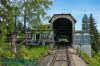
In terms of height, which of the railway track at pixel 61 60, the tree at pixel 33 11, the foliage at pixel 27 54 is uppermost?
the tree at pixel 33 11

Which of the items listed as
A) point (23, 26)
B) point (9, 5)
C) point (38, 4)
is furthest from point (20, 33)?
point (9, 5)

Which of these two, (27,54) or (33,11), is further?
(33,11)

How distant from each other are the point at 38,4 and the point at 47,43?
27.2ft

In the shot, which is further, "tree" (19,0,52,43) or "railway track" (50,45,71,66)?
"tree" (19,0,52,43)

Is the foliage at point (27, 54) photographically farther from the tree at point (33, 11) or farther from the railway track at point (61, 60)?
the tree at point (33, 11)

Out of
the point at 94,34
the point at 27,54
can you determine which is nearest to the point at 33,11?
the point at 27,54

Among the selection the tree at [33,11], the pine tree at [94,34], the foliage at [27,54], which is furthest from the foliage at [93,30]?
the foliage at [27,54]

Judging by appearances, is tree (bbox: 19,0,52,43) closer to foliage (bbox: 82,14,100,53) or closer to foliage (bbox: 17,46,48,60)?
foliage (bbox: 17,46,48,60)

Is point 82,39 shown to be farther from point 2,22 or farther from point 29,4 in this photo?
point 2,22

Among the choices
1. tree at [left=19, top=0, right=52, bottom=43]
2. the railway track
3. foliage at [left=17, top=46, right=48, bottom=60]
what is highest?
tree at [left=19, top=0, right=52, bottom=43]

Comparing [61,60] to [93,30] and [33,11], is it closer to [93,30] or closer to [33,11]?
[33,11]

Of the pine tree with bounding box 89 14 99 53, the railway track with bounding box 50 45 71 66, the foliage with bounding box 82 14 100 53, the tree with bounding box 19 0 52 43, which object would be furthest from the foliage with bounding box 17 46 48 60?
the pine tree with bounding box 89 14 99 53

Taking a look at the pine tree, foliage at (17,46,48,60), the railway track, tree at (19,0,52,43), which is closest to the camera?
the railway track

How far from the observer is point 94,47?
6544 cm
